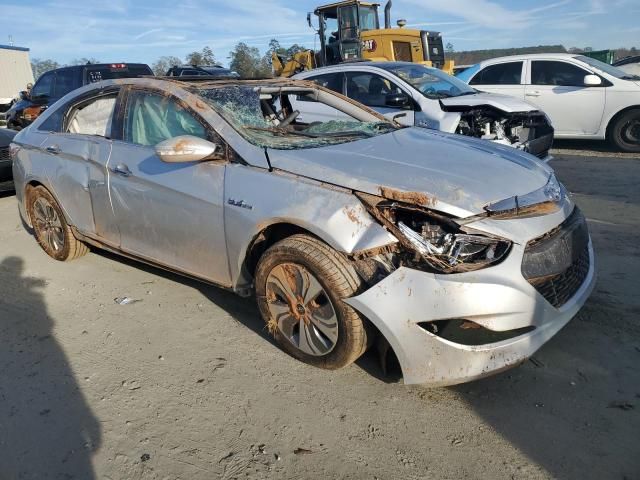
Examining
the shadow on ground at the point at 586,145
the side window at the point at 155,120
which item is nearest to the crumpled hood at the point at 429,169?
the side window at the point at 155,120

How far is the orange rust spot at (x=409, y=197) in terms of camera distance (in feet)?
8.50

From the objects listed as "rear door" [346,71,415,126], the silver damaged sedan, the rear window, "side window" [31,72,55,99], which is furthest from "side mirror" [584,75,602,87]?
"side window" [31,72,55,99]

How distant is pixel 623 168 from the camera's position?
7.77m

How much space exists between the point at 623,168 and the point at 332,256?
6852 millimetres

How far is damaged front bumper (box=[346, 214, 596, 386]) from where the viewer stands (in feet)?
7.99

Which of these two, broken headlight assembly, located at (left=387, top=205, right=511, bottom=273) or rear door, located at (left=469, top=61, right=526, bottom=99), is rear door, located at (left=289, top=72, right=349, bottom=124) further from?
rear door, located at (left=469, top=61, right=526, bottom=99)

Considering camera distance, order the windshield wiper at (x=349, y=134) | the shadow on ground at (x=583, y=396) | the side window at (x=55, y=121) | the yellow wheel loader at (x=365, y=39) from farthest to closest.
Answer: the yellow wheel loader at (x=365, y=39), the side window at (x=55, y=121), the windshield wiper at (x=349, y=134), the shadow on ground at (x=583, y=396)

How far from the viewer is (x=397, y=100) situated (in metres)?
7.02

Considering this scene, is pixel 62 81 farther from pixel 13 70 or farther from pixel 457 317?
pixel 13 70

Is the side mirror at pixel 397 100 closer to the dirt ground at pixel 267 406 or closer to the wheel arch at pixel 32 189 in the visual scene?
the dirt ground at pixel 267 406

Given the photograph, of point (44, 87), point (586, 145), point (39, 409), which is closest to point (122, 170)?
point (39, 409)

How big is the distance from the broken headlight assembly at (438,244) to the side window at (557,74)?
7952mm

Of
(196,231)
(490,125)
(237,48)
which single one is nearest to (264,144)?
(196,231)

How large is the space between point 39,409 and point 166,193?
1.47m
